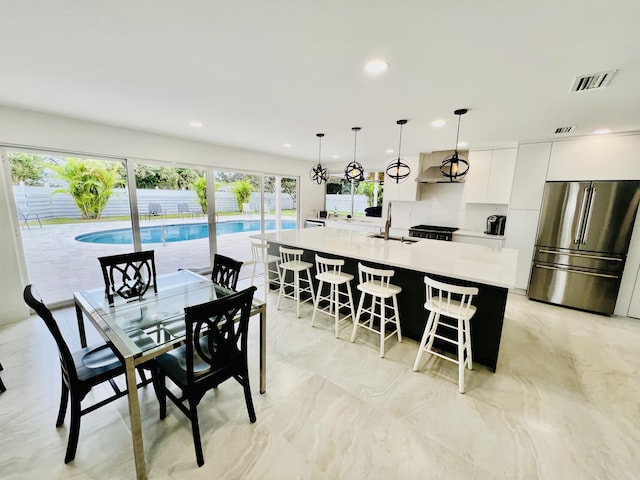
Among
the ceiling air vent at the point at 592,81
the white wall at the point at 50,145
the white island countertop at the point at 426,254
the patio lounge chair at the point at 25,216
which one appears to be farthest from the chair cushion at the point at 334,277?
the patio lounge chair at the point at 25,216

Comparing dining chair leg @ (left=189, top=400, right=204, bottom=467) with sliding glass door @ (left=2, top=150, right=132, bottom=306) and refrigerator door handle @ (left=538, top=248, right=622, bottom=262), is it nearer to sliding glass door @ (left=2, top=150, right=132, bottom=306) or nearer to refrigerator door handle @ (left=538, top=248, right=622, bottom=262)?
sliding glass door @ (left=2, top=150, right=132, bottom=306)

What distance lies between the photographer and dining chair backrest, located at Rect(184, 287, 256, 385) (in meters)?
1.45

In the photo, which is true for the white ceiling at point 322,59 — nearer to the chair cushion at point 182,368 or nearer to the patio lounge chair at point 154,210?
the patio lounge chair at point 154,210

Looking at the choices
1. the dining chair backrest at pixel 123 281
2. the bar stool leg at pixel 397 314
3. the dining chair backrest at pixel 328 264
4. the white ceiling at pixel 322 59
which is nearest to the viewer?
the white ceiling at pixel 322 59

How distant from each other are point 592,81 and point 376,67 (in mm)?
1708

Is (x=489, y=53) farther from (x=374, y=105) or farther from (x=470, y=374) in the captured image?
(x=470, y=374)

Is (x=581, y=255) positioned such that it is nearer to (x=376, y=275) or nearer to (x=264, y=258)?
(x=376, y=275)

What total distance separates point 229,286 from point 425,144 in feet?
13.0

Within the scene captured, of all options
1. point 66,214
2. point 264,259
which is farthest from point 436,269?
point 66,214

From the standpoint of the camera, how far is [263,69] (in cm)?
195

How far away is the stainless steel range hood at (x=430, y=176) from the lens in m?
5.01

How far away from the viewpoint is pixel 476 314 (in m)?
2.46

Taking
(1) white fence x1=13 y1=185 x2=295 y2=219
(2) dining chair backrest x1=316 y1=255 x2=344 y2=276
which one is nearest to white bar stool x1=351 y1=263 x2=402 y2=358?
(2) dining chair backrest x1=316 y1=255 x2=344 y2=276

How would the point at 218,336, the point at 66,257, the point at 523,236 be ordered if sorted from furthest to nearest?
the point at 523,236 < the point at 66,257 < the point at 218,336
